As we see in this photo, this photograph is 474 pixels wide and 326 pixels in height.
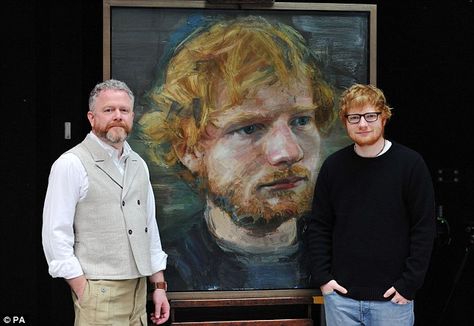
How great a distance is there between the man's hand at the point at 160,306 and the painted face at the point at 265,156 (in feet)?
1.55

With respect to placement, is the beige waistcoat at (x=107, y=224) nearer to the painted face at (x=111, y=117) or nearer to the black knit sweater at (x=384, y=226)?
the painted face at (x=111, y=117)

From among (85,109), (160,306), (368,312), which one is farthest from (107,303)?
(85,109)

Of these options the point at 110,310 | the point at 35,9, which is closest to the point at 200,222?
the point at 110,310

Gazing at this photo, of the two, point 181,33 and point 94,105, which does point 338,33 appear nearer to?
point 181,33

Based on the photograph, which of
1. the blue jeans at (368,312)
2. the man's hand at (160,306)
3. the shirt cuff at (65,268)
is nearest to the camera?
the shirt cuff at (65,268)

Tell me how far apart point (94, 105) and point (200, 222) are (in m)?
0.73

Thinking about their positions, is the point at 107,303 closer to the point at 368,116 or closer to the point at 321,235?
the point at 321,235

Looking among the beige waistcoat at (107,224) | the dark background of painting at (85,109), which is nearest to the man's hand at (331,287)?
the beige waistcoat at (107,224)

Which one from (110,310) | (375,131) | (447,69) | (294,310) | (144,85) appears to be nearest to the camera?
(110,310)

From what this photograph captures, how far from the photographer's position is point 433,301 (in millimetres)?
3688

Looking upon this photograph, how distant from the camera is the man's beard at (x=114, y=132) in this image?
2324mm

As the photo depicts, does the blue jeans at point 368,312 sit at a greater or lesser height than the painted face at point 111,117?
lesser

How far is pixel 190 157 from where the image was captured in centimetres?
275

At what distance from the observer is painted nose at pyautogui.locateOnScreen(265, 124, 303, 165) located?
9.16 feet
